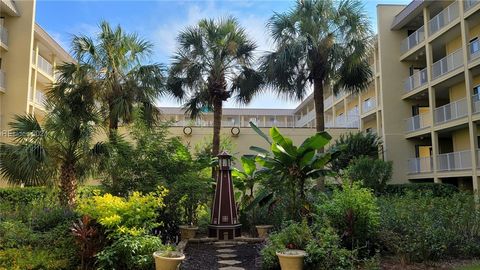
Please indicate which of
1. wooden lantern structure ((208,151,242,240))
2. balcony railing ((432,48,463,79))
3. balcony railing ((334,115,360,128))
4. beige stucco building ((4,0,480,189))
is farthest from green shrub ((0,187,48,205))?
balcony railing ((334,115,360,128))

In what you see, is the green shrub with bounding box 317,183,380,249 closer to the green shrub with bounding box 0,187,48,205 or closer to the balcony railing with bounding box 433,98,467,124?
the green shrub with bounding box 0,187,48,205

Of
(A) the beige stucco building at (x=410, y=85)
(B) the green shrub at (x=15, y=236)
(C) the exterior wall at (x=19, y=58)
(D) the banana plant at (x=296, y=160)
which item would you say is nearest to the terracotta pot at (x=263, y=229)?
(D) the banana plant at (x=296, y=160)

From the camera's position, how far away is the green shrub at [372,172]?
2201 cm

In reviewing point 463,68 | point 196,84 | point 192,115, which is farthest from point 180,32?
point 463,68

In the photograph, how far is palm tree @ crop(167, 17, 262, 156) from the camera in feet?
59.7

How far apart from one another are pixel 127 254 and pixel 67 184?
6.86 metres

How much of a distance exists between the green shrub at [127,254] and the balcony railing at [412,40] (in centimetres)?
2543

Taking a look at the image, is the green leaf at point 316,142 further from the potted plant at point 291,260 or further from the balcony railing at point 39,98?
the balcony railing at point 39,98

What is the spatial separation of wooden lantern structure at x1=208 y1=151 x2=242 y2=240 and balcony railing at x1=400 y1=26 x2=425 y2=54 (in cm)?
2077

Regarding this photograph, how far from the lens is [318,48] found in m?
19.3

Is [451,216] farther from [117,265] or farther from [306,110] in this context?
[306,110]

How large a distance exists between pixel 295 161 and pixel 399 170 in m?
19.4

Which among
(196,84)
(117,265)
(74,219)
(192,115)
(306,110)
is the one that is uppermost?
(306,110)

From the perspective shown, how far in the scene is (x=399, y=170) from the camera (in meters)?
28.6
